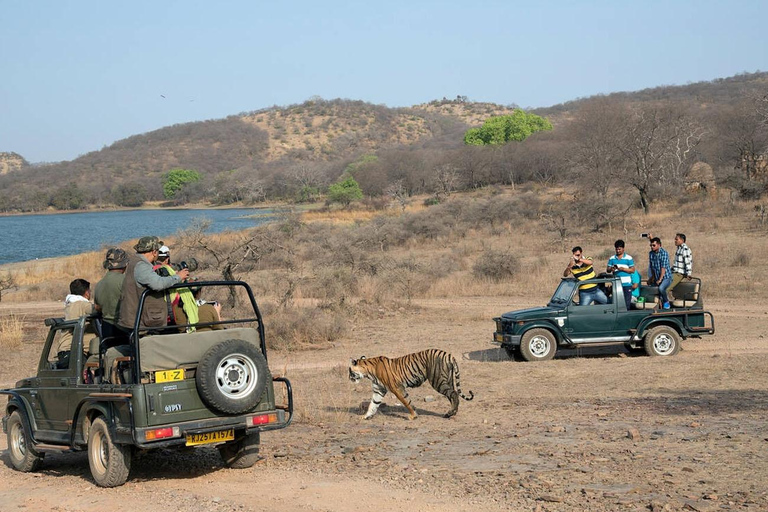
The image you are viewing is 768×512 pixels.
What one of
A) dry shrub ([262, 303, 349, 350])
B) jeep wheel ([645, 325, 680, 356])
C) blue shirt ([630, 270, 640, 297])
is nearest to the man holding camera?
blue shirt ([630, 270, 640, 297])

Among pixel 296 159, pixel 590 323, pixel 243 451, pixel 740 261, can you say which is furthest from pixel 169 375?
pixel 296 159

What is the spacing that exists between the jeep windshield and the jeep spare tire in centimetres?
885

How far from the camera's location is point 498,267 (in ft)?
94.1

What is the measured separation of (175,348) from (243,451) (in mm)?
1480

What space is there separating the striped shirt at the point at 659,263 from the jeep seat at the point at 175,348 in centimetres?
1071

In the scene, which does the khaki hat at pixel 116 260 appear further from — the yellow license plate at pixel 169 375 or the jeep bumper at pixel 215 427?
the jeep bumper at pixel 215 427

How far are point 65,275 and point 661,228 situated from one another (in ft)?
86.5

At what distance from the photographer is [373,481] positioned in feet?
26.9

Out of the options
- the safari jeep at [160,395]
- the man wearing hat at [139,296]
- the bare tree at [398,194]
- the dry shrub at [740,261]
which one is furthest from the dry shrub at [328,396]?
the bare tree at [398,194]

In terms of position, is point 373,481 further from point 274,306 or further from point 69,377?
point 274,306

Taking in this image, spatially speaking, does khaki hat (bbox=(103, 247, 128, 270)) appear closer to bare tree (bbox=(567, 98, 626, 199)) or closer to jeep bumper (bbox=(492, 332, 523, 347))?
jeep bumper (bbox=(492, 332, 523, 347))

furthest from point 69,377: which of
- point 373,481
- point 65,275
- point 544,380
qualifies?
point 65,275

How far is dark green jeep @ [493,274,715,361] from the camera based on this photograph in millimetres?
15773

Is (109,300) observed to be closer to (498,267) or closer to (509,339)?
(509,339)
